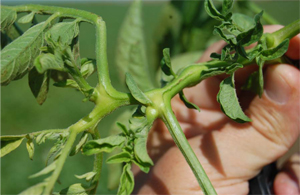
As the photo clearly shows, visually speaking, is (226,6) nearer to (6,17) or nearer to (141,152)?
(141,152)

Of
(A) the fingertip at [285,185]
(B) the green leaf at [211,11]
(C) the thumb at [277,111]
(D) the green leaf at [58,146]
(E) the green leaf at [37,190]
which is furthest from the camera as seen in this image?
(A) the fingertip at [285,185]

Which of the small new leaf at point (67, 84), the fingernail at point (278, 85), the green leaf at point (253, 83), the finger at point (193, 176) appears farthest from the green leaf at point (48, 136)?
the fingernail at point (278, 85)

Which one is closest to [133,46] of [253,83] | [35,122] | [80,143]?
[253,83]

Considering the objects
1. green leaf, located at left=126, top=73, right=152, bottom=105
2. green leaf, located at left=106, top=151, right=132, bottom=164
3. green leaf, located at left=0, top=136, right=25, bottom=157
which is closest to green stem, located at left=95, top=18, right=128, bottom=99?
green leaf, located at left=126, top=73, right=152, bottom=105

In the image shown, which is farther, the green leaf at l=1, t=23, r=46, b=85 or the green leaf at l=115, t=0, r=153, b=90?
the green leaf at l=115, t=0, r=153, b=90

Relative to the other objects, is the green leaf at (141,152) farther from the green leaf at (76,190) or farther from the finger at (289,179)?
the finger at (289,179)

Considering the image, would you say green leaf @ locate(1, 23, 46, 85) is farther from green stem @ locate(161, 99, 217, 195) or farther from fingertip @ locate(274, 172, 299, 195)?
fingertip @ locate(274, 172, 299, 195)

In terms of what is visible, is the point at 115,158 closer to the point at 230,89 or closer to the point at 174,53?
the point at 230,89
